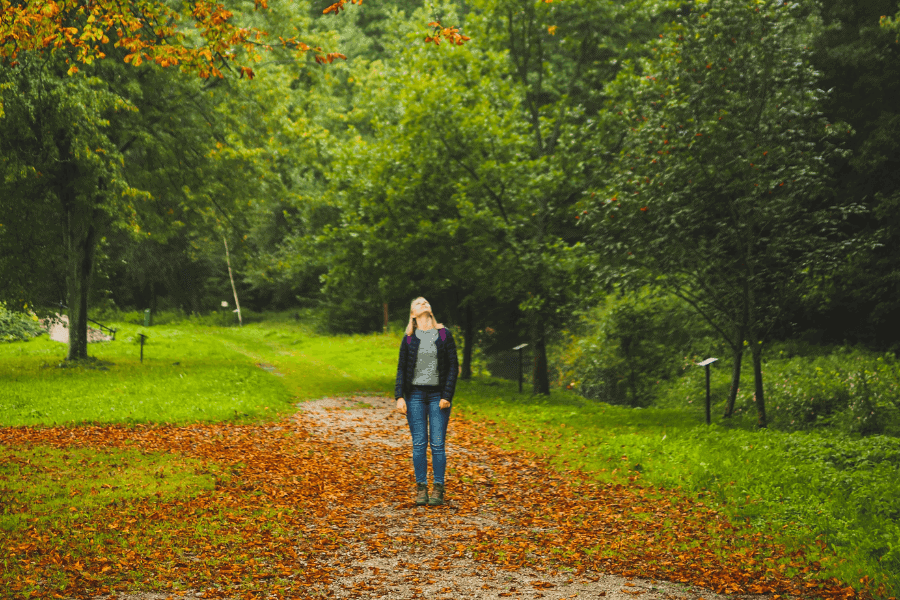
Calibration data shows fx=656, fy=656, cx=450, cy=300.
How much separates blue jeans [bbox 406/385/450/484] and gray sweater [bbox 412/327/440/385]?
0.27ft

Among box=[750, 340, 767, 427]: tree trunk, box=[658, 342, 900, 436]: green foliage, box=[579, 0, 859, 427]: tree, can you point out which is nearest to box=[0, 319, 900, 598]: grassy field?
box=[750, 340, 767, 427]: tree trunk

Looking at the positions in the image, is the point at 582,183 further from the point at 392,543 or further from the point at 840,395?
the point at 392,543

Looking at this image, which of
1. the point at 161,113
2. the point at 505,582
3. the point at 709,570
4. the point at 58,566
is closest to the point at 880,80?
the point at 709,570

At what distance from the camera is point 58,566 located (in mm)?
4707

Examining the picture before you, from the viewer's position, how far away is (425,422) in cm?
682

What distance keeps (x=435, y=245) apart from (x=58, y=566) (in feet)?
39.9

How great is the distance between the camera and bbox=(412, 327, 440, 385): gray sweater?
664 cm

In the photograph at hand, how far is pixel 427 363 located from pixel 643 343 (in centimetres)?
1202

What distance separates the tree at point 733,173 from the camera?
34.9ft

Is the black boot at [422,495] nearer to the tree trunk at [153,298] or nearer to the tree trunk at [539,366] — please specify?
the tree trunk at [539,366]

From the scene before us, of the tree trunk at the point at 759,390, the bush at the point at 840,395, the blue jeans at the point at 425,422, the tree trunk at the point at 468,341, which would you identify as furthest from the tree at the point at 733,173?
the tree trunk at the point at 468,341

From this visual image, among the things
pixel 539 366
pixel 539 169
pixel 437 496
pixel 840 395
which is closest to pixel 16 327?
pixel 539 366

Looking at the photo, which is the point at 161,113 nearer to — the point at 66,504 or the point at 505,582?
the point at 66,504

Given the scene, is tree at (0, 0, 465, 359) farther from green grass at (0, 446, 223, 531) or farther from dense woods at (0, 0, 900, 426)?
green grass at (0, 446, 223, 531)
